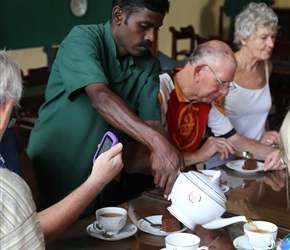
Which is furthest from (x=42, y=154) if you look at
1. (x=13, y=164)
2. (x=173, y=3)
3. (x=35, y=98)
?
(x=173, y=3)

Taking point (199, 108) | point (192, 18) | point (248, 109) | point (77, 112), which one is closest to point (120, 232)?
point (77, 112)

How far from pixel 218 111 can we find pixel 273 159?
40 centimetres

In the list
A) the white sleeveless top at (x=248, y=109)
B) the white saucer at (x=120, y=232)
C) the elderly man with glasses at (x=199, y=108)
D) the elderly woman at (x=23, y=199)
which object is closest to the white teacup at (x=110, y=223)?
the white saucer at (x=120, y=232)

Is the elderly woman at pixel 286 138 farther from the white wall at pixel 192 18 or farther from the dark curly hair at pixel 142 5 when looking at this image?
the white wall at pixel 192 18

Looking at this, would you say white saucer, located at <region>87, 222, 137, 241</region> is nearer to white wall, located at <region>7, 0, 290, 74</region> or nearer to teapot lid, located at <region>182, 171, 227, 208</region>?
teapot lid, located at <region>182, 171, 227, 208</region>

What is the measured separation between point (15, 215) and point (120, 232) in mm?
675

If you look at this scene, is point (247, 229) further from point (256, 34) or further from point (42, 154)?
point (256, 34)

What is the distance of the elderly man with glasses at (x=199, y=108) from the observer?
2.55 meters

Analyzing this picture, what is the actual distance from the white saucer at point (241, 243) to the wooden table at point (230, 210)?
27 mm

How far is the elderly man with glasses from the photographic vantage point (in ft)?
8.36

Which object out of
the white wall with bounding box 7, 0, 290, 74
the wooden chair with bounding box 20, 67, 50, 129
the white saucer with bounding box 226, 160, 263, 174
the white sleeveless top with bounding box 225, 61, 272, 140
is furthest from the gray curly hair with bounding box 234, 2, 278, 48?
the white wall with bounding box 7, 0, 290, 74

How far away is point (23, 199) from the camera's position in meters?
1.22

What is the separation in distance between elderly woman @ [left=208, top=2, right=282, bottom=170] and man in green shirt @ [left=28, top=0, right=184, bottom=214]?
0.87 m

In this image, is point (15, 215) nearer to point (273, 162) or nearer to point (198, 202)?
point (198, 202)
